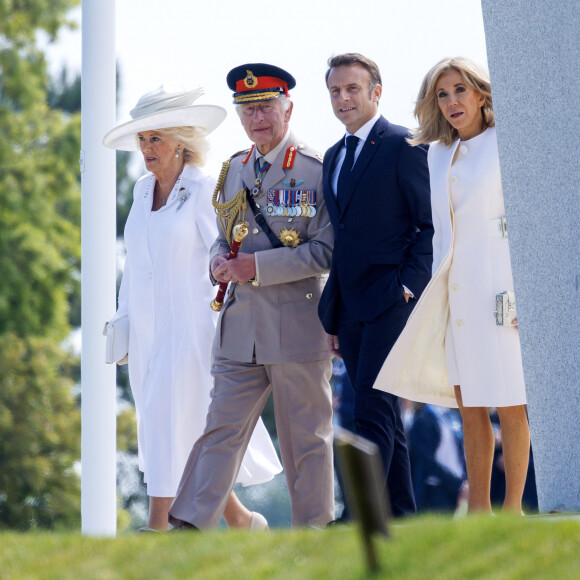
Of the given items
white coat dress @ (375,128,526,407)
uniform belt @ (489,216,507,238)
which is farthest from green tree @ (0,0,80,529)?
uniform belt @ (489,216,507,238)

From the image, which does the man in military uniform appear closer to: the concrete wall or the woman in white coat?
the woman in white coat

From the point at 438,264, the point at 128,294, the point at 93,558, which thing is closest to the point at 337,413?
the point at 128,294

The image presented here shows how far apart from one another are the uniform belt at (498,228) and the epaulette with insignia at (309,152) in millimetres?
1144

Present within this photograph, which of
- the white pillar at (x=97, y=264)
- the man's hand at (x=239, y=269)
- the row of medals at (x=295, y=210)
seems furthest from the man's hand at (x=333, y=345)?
the white pillar at (x=97, y=264)

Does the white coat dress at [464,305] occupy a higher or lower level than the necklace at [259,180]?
lower

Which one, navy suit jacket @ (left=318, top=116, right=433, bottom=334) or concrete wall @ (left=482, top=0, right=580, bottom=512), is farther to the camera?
navy suit jacket @ (left=318, top=116, right=433, bottom=334)

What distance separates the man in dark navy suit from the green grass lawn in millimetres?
2342

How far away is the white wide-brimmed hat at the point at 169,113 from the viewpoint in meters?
6.12

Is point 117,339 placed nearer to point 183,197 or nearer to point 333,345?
point 183,197

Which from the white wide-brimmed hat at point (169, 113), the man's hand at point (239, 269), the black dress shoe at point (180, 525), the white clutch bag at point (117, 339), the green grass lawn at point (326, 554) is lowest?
the black dress shoe at point (180, 525)

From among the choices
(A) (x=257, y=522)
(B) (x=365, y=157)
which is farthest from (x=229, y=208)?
(A) (x=257, y=522)

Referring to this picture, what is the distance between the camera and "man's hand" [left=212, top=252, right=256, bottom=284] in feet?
17.6

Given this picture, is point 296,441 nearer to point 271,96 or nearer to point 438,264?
point 438,264

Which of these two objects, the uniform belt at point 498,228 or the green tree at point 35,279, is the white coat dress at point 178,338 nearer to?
the uniform belt at point 498,228
